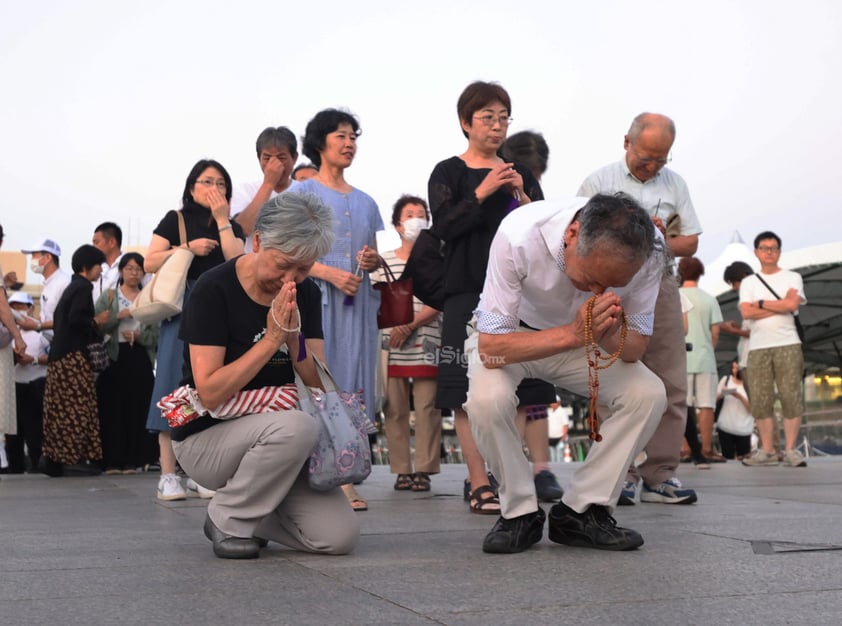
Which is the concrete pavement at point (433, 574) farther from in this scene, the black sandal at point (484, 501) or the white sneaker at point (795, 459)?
the white sneaker at point (795, 459)

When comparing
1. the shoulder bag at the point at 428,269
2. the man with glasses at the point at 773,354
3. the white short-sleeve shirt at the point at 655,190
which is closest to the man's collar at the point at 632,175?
the white short-sleeve shirt at the point at 655,190

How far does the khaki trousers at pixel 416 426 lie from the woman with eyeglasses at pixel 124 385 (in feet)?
10.4

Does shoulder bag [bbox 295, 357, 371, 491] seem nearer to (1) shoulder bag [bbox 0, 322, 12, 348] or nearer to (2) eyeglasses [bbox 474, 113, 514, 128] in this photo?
(2) eyeglasses [bbox 474, 113, 514, 128]

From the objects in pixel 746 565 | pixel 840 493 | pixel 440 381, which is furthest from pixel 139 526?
pixel 840 493

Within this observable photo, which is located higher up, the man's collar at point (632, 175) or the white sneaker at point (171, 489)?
the man's collar at point (632, 175)

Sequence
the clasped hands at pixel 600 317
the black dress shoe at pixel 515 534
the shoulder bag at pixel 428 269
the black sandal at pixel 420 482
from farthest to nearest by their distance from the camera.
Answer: the black sandal at pixel 420 482 → the shoulder bag at pixel 428 269 → the black dress shoe at pixel 515 534 → the clasped hands at pixel 600 317

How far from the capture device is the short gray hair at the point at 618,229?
3670mm

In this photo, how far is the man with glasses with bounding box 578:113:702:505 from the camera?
570 centimetres

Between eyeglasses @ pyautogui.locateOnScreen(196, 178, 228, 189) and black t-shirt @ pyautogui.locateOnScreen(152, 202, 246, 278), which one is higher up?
eyeglasses @ pyautogui.locateOnScreen(196, 178, 228, 189)

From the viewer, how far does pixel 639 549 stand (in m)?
4.08

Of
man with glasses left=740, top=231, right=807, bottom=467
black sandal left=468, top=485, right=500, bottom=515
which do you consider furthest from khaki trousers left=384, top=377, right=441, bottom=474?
man with glasses left=740, top=231, right=807, bottom=467

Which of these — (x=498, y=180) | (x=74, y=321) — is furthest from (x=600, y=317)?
(x=74, y=321)

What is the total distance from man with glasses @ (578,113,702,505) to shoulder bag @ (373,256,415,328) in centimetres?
108

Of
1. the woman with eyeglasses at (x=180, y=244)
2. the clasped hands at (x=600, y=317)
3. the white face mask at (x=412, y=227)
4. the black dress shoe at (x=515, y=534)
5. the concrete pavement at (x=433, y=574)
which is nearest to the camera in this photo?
the concrete pavement at (x=433, y=574)
